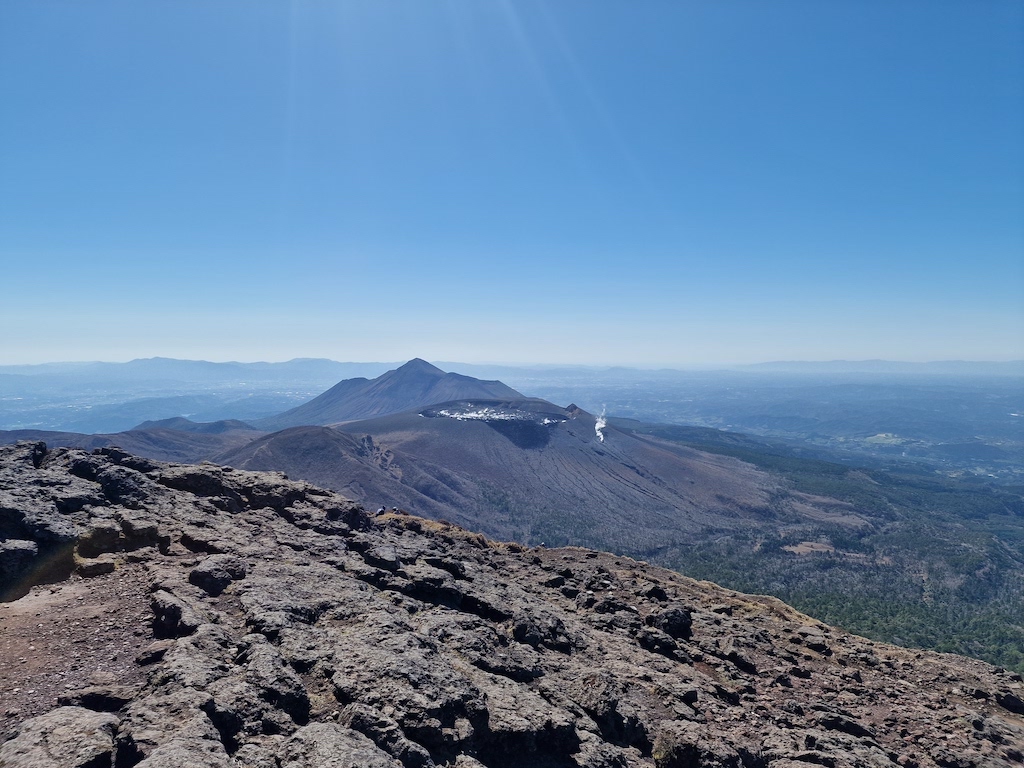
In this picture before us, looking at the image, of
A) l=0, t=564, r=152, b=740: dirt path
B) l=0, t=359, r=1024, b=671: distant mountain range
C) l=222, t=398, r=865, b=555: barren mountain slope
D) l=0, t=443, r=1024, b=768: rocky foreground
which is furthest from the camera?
l=222, t=398, r=865, b=555: barren mountain slope

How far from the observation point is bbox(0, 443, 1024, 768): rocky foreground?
7758 millimetres

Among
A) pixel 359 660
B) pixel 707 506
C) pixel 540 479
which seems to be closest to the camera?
pixel 359 660

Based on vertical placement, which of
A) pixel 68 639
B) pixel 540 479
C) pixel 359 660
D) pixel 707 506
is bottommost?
pixel 707 506

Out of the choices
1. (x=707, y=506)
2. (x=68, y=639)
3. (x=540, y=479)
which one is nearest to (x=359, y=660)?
Answer: (x=68, y=639)

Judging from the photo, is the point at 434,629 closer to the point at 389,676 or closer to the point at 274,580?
the point at 389,676

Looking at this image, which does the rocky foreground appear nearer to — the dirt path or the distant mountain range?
the dirt path

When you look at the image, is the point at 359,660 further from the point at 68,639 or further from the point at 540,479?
the point at 540,479

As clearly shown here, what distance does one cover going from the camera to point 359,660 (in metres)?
9.63

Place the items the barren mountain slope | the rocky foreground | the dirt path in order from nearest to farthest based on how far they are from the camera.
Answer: the rocky foreground, the dirt path, the barren mountain slope

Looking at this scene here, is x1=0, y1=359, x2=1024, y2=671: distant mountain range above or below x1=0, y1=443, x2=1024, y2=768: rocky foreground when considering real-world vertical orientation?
below

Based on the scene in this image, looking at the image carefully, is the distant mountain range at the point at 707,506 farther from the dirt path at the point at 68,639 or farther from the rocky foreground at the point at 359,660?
the dirt path at the point at 68,639

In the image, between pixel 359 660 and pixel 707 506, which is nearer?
pixel 359 660

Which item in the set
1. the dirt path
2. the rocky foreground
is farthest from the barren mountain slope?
the dirt path

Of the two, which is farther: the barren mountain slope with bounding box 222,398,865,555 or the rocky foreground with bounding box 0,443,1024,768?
the barren mountain slope with bounding box 222,398,865,555
